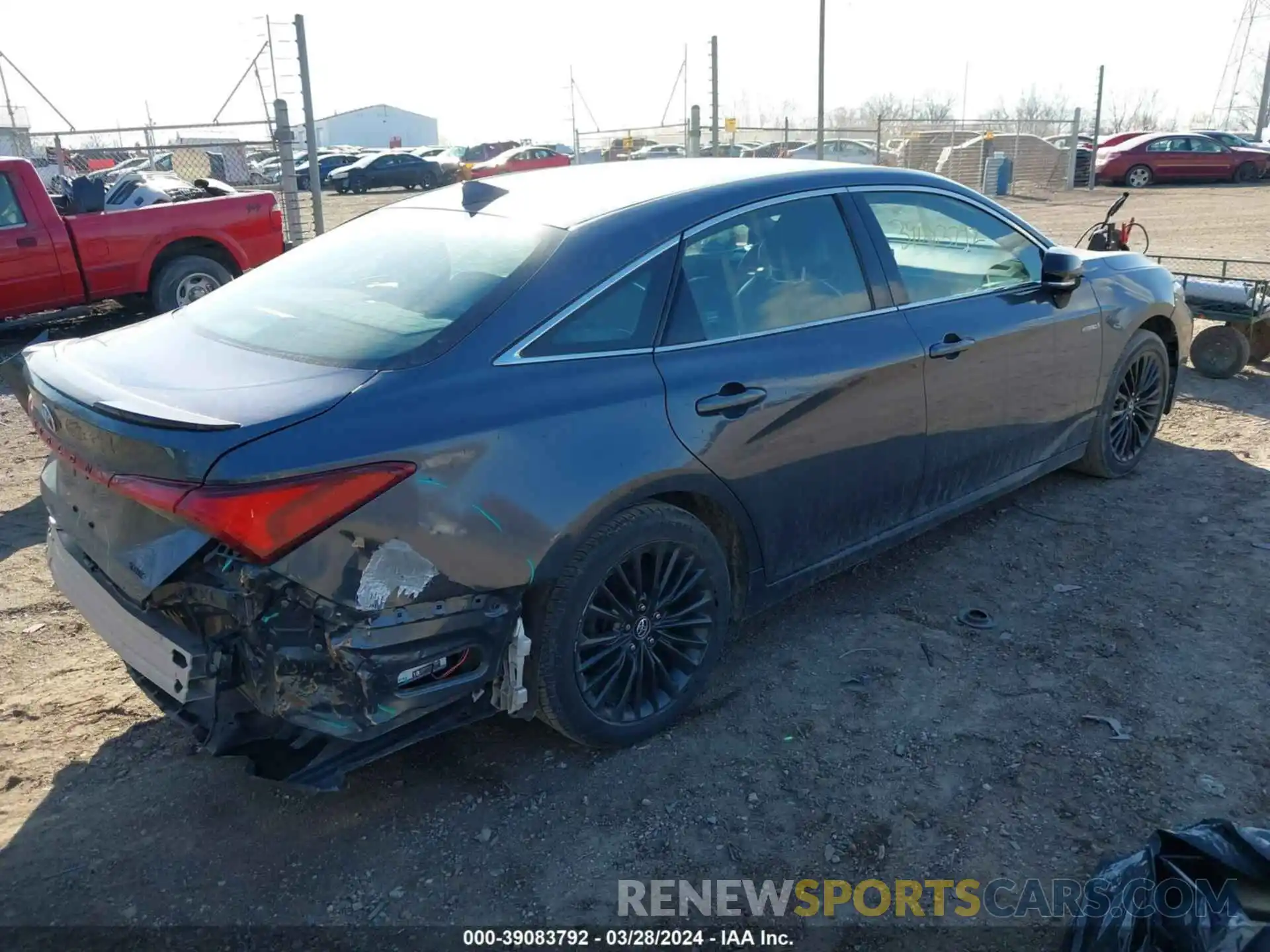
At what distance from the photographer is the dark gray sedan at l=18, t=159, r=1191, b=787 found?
2410 mm

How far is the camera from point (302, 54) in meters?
11.0

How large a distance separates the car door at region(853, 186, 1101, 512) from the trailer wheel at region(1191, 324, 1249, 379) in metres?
2.97

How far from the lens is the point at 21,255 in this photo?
876cm

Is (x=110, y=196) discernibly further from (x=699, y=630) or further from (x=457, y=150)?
(x=457, y=150)

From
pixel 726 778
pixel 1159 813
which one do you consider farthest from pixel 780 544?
pixel 1159 813

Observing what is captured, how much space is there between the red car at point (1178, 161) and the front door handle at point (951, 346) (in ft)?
86.6

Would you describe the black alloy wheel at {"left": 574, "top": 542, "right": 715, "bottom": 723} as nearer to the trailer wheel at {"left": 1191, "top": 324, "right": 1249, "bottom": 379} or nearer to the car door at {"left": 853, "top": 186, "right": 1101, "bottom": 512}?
the car door at {"left": 853, "top": 186, "right": 1101, "bottom": 512}

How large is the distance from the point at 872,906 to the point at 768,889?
0.87 ft

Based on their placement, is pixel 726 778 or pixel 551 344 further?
pixel 726 778

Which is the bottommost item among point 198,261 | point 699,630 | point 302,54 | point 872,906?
point 872,906

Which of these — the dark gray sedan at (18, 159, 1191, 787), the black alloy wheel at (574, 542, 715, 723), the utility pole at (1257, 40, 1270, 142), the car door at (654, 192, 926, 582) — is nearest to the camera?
the dark gray sedan at (18, 159, 1191, 787)

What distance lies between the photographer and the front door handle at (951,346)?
3.79 meters

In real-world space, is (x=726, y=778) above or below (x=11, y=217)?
below

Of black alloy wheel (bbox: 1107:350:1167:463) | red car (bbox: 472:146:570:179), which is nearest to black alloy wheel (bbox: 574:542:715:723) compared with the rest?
black alloy wheel (bbox: 1107:350:1167:463)
